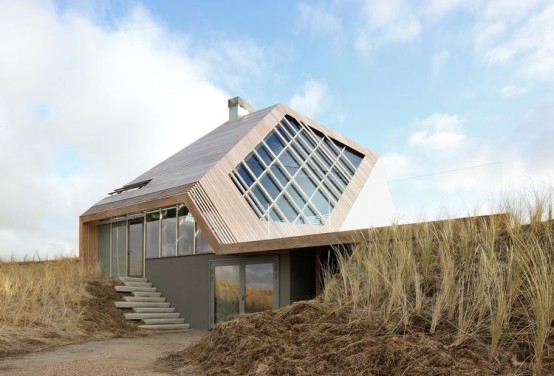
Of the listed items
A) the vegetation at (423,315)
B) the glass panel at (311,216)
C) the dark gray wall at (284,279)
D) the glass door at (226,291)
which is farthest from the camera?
the glass panel at (311,216)

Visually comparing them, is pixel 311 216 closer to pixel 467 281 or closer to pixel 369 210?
pixel 369 210

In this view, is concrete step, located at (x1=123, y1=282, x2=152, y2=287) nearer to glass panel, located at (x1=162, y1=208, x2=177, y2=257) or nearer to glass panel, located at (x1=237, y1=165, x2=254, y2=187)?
glass panel, located at (x1=162, y1=208, x2=177, y2=257)

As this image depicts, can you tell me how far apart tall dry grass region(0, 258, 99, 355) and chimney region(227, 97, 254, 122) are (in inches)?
313

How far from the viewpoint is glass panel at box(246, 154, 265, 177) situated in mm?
14703

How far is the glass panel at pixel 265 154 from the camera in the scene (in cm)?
1535

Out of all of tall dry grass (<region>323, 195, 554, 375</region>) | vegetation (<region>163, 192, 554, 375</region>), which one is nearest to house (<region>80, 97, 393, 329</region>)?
tall dry grass (<region>323, 195, 554, 375</region>)

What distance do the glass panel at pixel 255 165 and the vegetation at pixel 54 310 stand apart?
4985 millimetres

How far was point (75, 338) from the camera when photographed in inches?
413

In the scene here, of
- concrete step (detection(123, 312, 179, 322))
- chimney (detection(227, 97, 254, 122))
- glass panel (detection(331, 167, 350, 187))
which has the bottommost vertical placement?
concrete step (detection(123, 312, 179, 322))

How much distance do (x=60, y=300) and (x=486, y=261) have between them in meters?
10.0

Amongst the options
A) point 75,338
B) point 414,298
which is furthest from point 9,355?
point 414,298

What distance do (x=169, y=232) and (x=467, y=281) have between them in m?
9.98

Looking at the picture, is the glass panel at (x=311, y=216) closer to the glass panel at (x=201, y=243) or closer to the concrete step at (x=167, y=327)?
the glass panel at (x=201, y=243)

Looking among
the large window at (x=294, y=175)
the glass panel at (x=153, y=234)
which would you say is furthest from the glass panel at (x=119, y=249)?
the large window at (x=294, y=175)
